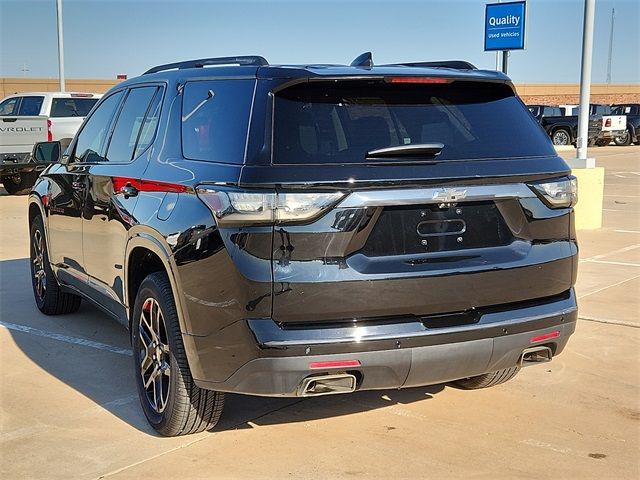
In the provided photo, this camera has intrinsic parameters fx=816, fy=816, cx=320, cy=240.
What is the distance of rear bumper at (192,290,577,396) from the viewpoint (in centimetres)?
344

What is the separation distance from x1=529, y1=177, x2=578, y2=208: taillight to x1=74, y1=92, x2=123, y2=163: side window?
2.89 metres

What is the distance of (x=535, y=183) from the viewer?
3.91 meters

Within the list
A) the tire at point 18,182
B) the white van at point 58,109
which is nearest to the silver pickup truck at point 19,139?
the white van at point 58,109

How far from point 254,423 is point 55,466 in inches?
41.1

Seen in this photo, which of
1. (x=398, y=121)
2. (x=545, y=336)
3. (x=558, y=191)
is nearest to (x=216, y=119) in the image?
(x=398, y=121)

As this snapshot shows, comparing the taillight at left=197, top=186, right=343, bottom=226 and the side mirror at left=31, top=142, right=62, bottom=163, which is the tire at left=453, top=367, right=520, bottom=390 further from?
the side mirror at left=31, top=142, right=62, bottom=163

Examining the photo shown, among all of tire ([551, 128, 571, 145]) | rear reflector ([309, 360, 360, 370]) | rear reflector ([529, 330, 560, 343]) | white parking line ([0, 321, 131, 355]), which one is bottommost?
tire ([551, 128, 571, 145])

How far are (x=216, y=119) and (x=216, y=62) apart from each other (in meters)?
0.62

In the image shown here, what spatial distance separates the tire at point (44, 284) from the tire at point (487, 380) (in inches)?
132

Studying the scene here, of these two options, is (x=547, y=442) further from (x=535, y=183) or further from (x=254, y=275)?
(x=254, y=275)

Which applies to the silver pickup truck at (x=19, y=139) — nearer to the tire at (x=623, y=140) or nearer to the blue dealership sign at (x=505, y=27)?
the blue dealership sign at (x=505, y=27)

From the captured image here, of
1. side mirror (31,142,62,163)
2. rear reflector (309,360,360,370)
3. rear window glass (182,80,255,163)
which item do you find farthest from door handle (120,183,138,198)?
side mirror (31,142,62,163)

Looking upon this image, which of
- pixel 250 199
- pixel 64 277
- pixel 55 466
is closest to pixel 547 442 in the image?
pixel 250 199

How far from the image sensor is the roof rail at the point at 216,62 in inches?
159
